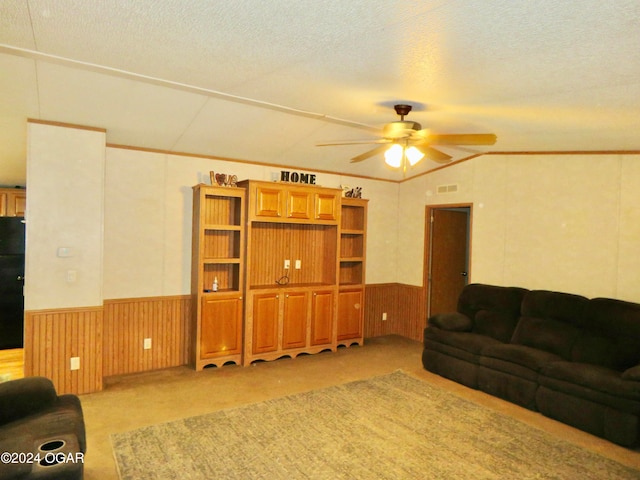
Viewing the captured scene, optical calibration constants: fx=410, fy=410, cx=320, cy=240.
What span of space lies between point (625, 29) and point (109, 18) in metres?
2.46

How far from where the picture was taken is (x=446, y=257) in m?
6.39

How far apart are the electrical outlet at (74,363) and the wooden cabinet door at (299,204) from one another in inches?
107

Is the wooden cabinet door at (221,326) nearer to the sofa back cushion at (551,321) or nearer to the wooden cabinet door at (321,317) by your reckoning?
the wooden cabinet door at (321,317)

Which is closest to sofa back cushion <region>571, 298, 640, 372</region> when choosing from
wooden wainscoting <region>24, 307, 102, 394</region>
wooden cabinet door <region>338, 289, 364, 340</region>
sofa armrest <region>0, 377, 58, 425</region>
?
wooden cabinet door <region>338, 289, 364, 340</region>

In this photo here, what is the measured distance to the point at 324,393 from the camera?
416 centimetres

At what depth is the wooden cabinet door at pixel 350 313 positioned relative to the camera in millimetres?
5770

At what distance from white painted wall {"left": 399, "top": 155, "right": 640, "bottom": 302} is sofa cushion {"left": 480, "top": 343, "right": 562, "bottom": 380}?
1.11m

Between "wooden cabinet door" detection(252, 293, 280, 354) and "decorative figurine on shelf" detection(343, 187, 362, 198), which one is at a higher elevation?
"decorative figurine on shelf" detection(343, 187, 362, 198)

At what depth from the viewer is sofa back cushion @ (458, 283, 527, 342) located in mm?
4719

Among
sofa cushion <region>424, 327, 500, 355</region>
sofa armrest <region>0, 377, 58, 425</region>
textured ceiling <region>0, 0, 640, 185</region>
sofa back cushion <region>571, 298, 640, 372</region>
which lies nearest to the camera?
textured ceiling <region>0, 0, 640, 185</region>

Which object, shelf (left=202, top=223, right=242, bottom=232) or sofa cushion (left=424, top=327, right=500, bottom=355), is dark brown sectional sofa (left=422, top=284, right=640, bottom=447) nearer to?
sofa cushion (left=424, top=327, right=500, bottom=355)

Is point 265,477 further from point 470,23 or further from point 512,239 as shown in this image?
point 512,239

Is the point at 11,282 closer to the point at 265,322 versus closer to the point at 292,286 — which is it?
the point at 265,322

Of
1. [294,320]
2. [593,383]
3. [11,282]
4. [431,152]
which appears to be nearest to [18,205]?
[11,282]
